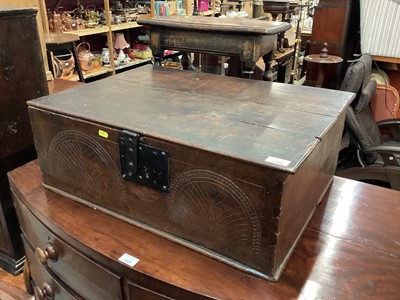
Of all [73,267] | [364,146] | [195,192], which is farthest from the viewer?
[364,146]

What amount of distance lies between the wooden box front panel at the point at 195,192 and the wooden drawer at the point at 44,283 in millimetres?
238

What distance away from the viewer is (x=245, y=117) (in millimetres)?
844

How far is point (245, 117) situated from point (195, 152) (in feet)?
0.67

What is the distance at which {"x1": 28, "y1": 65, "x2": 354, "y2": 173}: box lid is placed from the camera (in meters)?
0.70

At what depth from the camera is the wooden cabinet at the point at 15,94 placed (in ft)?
3.62

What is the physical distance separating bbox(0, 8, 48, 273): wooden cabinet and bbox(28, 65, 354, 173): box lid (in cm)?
28

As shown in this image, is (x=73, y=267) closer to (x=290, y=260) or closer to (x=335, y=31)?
(x=290, y=260)

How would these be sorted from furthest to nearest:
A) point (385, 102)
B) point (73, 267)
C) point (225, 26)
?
point (385, 102)
point (225, 26)
point (73, 267)

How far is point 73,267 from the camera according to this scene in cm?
86

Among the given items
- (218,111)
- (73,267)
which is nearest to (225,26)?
(218,111)

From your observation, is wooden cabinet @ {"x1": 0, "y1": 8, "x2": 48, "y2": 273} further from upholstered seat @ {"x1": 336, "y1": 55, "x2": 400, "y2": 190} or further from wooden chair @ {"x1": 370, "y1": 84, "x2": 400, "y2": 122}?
wooden chair @ {"x1": 370, "y1": 84, "x2": 400, "y2": 122}

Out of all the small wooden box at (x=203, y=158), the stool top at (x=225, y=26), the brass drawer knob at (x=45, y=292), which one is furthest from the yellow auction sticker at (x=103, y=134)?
the stool top at (x=225, y=26)

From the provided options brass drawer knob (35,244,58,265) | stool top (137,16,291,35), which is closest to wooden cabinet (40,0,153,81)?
stool top (137,16,291,35)

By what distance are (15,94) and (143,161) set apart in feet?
2.16
